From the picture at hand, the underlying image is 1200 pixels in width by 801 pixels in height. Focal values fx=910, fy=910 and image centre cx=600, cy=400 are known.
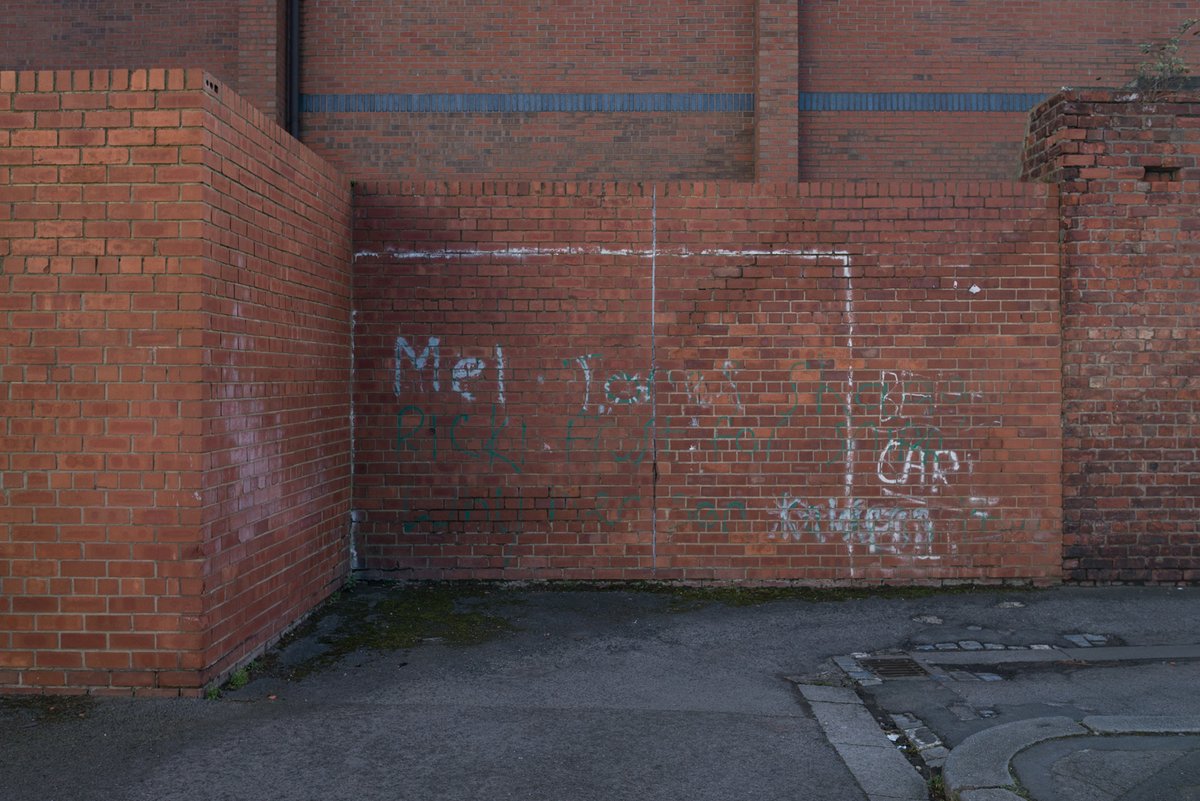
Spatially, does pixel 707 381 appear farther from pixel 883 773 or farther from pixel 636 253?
pixel 883 773

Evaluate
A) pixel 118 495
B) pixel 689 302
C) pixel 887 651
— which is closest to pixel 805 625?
pixel 887 651

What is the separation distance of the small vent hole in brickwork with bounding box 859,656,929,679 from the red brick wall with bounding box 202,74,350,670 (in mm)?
3577

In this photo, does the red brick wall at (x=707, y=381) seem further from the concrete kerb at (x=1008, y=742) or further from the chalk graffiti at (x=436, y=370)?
the concrete kerb at (x=1008, y=742)

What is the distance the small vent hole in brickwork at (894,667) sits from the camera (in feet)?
16.9

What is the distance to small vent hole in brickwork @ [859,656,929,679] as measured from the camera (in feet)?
16.9

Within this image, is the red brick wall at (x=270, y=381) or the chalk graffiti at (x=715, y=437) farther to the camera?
the chalk graffiti at (x=715, y=437)

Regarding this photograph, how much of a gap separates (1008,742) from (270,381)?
4352 mm

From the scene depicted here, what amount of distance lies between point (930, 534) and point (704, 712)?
10.8ft

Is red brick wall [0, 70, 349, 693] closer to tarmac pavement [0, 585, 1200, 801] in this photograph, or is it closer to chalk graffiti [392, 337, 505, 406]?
tarmac pavement [0, 585, 1200, 801]

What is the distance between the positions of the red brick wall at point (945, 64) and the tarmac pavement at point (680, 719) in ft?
22.8

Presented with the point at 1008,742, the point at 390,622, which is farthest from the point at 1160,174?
the point at 390,622

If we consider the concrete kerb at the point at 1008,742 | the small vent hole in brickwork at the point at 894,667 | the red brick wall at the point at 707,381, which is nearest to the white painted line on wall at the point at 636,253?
the red brick wall at the point at 707,381

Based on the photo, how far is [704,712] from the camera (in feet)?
14.7

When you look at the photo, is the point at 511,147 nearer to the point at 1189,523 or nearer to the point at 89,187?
the point at 89,187
